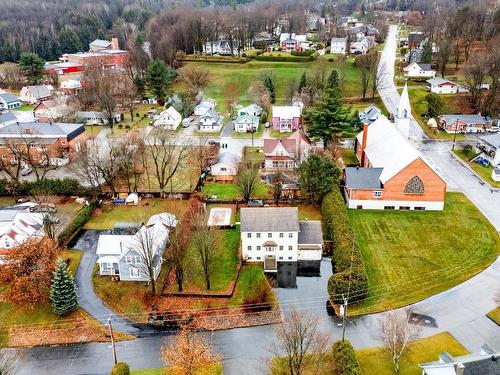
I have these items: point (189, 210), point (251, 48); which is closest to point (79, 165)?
point (189, 210)

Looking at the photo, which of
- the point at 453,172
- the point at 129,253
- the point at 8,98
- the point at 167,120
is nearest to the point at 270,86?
the point at 167,120

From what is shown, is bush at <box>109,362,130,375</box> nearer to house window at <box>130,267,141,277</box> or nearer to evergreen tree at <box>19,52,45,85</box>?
house window at <box>130,267,141,277</box>

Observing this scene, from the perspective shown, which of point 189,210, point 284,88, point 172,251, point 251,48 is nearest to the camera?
point 172,251

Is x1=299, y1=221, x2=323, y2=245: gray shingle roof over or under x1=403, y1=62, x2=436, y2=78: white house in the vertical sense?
under

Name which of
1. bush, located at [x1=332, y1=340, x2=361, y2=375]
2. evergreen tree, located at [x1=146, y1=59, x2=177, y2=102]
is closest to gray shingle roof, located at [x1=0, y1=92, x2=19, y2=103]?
evergreen tree, located at [x1=146, y1=59, x2=177, y2=102]

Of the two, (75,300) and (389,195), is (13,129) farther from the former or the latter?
(389,195)

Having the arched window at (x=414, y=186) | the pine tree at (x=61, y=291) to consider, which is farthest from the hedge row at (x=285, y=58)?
→ the pine tree at (x=61, y=291)
